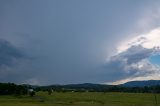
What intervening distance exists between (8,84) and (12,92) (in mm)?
7130

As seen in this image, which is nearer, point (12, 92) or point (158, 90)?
point (12, 92)

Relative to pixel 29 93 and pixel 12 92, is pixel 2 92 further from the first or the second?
pixel 29 93

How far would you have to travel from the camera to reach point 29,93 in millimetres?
164250

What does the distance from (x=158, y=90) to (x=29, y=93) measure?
85351 millimetres

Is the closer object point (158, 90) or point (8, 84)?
point (8, 84)

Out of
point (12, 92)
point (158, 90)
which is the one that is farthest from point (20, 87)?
point (158, 90)

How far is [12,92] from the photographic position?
553 ft

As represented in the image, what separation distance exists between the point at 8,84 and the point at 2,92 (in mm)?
6577

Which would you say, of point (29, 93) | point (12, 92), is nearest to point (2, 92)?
point (12, 92)

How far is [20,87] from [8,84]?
8.11 meters

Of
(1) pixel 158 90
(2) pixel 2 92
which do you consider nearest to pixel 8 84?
(2) pixel 2 92

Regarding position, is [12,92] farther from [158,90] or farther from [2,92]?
[158,90]

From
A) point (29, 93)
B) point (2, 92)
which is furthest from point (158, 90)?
point (2, 92)

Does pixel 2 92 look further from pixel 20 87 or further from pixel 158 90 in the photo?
pixel 158 90
